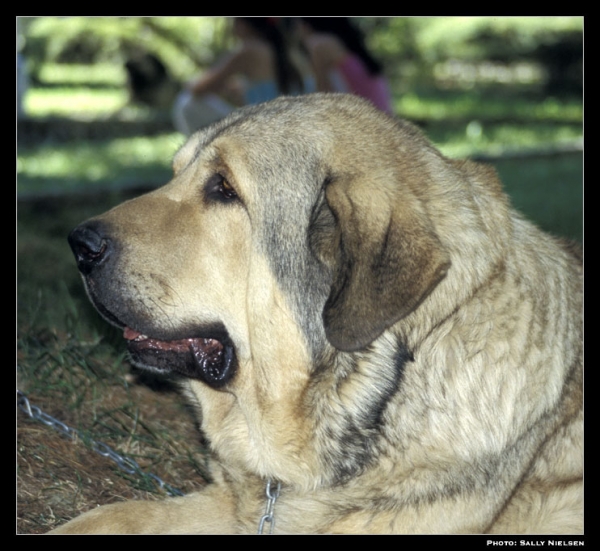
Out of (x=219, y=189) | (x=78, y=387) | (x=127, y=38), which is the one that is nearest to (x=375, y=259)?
(x=219, y=189)

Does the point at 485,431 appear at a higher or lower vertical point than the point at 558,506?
higher

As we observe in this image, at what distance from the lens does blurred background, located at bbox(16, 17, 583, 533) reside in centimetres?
420

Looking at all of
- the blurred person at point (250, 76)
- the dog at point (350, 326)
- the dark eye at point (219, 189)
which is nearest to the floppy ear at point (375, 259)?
the dog at point (350, 326)

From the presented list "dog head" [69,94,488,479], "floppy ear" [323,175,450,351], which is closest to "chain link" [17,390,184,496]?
"dog head" [69,94,488,479]

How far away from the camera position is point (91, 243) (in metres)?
3.28

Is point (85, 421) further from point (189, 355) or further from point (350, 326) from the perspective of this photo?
point (350, 326)

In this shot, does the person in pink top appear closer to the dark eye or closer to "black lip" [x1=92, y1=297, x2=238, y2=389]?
the dark eye

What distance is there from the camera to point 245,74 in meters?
9.63

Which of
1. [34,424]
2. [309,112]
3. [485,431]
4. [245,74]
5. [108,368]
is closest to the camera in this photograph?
[485,431]
